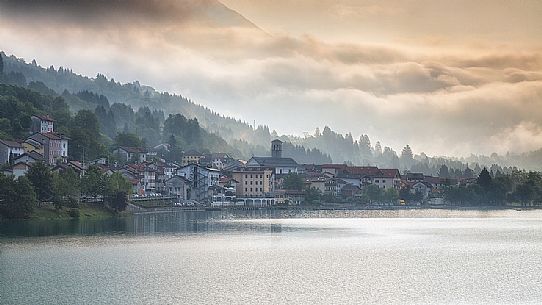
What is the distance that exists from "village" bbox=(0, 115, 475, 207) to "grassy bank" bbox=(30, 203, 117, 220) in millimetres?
6708

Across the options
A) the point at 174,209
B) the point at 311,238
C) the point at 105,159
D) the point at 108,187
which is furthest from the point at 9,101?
the point at 311,238

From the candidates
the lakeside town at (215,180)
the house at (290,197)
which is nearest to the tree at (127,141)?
the lakeside town at (215,180)

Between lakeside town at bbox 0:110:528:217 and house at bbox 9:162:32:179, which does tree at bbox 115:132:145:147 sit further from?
house at bbox 9:162:32:179

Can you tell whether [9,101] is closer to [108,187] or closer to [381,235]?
[108,187]

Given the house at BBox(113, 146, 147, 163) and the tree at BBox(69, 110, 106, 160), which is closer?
the tree at BBox(69, 110, 106, 160)

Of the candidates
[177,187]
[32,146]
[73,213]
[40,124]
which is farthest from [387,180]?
[73,213]

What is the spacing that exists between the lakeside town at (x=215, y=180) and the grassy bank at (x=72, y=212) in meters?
1.35

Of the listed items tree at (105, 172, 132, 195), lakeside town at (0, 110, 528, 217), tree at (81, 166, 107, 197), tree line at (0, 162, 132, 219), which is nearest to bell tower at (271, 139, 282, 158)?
lakeside town at (0, 110, 528, 217)

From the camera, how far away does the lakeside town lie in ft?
294

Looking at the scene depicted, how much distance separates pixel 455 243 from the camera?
183 ft

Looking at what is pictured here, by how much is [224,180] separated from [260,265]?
271 feet

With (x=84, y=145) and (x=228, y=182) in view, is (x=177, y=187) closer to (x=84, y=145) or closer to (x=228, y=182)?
(x=228, y=182)

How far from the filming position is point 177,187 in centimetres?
11375

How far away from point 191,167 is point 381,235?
58418 millimetres
